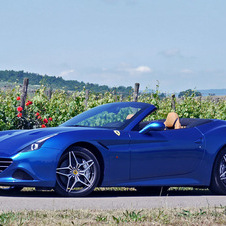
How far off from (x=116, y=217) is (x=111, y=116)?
9.82ft

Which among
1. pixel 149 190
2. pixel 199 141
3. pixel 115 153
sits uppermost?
pixel 199 141

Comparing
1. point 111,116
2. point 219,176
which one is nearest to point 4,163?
point 111,116

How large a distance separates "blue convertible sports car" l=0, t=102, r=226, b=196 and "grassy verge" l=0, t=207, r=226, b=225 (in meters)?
1.40

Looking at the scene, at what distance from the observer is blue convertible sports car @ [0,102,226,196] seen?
7.38 meters

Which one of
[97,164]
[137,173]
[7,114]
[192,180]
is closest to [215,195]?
[192,180]

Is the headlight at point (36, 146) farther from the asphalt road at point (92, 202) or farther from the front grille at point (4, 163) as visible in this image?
the asphalt road at point (92, 202)

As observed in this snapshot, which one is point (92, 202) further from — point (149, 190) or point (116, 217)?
point (149, 190)

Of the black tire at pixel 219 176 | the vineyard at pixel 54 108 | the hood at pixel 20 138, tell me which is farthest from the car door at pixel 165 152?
the vineyard at pixel 54 108

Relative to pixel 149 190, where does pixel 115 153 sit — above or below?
above

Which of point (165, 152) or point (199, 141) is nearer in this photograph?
point (165, 152)

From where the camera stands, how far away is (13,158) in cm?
732

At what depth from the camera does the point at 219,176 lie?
29.1 feet

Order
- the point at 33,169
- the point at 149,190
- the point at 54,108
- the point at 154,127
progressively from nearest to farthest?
the point at 33,169 → the point at 154,127 → the point at 149,190 → the point at 54,108

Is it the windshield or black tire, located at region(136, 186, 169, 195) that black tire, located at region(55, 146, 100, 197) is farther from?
black tire, located at region(136, 186, 169, 195)
